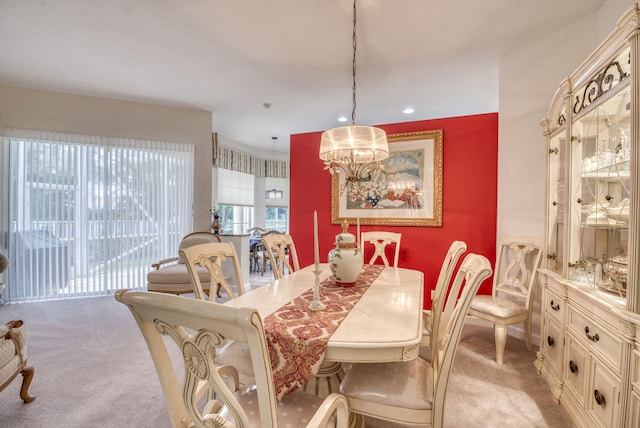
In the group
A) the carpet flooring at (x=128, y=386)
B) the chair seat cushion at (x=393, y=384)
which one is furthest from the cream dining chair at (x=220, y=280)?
the carpet flooring at (x=128, y=386)

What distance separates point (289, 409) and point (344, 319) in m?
0.42

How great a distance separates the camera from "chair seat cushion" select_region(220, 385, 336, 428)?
1034mm

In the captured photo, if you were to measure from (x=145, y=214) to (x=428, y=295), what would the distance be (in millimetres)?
4069

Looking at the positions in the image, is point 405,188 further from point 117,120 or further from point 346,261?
point 117,120

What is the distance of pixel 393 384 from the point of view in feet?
4.22

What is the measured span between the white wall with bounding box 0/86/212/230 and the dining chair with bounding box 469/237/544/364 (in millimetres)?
3965

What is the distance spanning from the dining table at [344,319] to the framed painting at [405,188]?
1.48 metres

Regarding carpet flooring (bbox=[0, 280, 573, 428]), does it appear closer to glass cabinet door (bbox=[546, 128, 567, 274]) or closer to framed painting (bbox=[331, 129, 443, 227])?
glass cabinet door (bbox=[546, 128, 567, 274])

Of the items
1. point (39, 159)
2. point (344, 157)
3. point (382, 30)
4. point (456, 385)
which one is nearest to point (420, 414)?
point (456, 385)

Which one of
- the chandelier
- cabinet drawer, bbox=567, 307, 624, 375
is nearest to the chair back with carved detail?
the chandelier

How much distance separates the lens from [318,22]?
2338mm

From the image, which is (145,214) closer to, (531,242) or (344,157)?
(344,157)

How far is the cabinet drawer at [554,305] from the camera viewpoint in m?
1.88

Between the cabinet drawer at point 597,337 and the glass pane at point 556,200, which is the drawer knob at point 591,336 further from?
the glass pane at point 556,200
